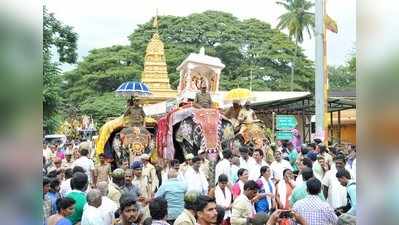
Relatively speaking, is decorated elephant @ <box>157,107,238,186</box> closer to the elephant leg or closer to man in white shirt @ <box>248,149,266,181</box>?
the elephant leg

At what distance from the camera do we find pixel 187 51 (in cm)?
3819

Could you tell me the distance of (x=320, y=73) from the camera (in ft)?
40.9

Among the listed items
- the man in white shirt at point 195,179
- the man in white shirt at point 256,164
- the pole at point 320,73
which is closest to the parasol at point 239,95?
the pole at point 320,73

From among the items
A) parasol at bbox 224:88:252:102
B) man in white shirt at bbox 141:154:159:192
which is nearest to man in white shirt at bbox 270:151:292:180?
man in white shirt at bbox 141:154:159:192

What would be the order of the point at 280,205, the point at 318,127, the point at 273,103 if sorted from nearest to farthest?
the point at 280,205 < the point at 318,127 < the point at 273,103

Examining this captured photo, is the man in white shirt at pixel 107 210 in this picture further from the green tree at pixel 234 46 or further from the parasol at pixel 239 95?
the green tree at pixel 234 46

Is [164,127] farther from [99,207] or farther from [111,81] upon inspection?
[111,81]

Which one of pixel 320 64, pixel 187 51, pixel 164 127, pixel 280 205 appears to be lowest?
pixel 280 205

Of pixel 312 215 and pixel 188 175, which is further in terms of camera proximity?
pixel 188 175

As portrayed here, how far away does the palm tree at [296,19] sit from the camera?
45.6m

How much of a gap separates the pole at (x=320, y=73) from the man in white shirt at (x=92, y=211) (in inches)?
312
